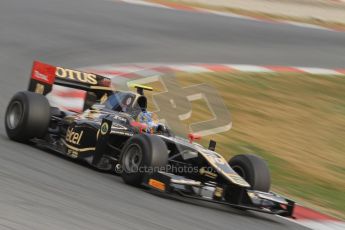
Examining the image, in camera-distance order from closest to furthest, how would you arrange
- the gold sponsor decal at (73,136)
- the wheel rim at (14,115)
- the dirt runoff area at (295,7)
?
the gold sponsor decal at (73,136)
the wheel rim at (14,115)
the dirt runoff area at (295,7)

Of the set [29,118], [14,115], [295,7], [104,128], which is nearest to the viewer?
[104,128]

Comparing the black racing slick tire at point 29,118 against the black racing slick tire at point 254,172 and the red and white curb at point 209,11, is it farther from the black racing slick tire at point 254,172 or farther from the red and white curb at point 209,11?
the red and white curb at point 209,11

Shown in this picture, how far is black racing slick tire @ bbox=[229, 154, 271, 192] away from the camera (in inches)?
337

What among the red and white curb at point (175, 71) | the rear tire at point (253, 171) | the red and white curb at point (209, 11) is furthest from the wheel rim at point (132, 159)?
the red and white curb at point (209, 11)

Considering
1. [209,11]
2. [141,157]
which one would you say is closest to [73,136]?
[141,157]

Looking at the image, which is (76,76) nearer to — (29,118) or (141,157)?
(29,118)

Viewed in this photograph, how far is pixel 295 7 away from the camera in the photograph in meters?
26.4

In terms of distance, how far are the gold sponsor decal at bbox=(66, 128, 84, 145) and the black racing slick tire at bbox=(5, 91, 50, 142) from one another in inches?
14.2

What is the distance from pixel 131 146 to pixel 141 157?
0.27 meters

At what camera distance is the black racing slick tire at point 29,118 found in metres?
9.53

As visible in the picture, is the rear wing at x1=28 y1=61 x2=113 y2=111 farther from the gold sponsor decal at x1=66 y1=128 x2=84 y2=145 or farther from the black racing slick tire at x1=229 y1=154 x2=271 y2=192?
the black racing slick tire at x1=229 y1=154 x2=271 y2=192

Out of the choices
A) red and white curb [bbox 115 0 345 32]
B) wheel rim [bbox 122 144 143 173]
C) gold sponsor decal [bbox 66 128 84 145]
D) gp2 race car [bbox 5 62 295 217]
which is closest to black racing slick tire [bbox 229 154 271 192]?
gp2 race car [bbox 5 62 295 217]

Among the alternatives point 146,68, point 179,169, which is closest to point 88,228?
point 179,169

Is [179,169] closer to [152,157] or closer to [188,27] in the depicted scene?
[152,157]
